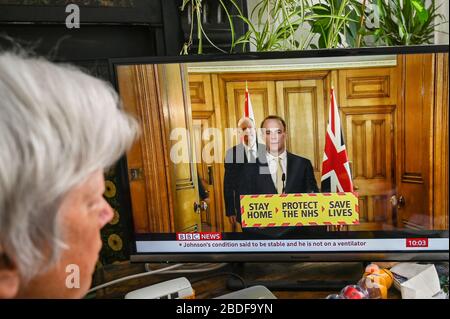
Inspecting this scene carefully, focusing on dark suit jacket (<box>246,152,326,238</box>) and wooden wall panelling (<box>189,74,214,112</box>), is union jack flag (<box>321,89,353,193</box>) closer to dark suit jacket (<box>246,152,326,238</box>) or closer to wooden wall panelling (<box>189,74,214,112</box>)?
dark suit jacket (<box>246,152,326,238</box>)

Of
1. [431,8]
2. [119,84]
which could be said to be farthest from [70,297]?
[431,8]

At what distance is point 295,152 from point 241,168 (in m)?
0.12

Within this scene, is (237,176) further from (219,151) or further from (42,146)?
(42,146)

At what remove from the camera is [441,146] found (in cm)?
82

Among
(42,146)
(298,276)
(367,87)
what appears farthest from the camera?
(298,276)

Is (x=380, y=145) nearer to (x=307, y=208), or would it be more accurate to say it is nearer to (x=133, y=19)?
(x=307, y=208)

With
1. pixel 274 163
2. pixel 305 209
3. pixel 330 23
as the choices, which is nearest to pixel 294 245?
pixel 305 209

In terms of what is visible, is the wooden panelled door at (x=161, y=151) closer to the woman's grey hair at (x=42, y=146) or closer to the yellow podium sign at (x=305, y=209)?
the yellow podium sign at (x=305, y=209)

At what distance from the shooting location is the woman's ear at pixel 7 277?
0.47 m

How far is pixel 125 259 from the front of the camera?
3.51 ft

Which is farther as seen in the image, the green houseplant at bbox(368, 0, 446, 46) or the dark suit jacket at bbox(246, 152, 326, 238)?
the green houseplant at bbox(368, 0, 446, 46)

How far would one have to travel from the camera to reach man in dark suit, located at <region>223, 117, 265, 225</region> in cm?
86

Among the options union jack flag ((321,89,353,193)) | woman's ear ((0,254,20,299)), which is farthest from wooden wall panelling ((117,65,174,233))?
woman's ear ((0,254,20,299))

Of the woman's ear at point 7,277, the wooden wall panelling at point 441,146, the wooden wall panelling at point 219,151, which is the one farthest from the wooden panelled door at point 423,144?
the woman's ear at point 7,277
